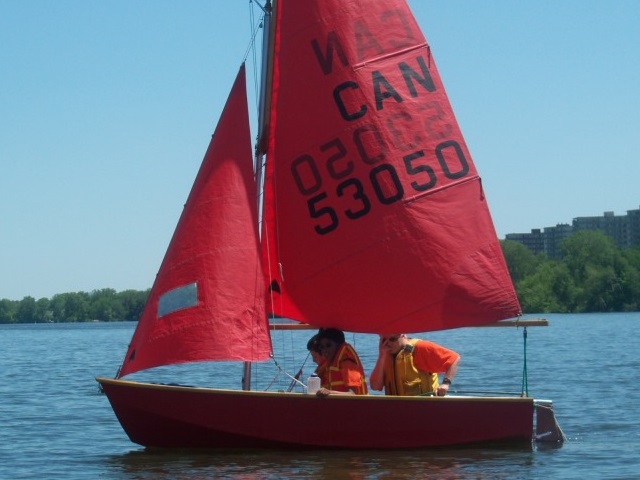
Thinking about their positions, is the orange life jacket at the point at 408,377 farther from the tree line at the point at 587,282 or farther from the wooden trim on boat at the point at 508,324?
the tree line at the point at 587,282

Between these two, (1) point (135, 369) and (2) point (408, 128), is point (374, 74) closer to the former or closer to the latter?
(2) point (408, 128)

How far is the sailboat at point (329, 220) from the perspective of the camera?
13820 millimetres

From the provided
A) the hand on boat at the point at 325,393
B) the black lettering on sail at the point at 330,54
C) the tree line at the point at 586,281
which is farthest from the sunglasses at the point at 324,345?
the tree line at the point at 586,281

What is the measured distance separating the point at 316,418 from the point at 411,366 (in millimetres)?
1204

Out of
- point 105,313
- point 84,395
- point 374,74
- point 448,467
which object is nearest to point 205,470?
point 448,467

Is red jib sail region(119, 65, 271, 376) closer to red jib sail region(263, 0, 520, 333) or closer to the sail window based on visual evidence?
the sail window

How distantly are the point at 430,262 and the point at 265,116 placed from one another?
247 centimetres

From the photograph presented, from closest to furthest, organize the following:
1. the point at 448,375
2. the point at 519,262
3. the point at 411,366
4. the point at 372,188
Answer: the point at 448,375, the point at 411,366, the point at 372,188, the point at 519,262

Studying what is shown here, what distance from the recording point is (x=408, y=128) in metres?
14.1

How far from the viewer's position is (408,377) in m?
13.8

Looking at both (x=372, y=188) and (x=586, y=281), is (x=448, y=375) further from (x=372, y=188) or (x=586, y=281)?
(x=586, y=281)

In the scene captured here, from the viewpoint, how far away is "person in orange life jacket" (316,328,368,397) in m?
13.4

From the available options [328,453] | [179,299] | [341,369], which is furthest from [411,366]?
[179,299]

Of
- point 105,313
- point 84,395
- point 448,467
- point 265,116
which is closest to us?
point 448,467
